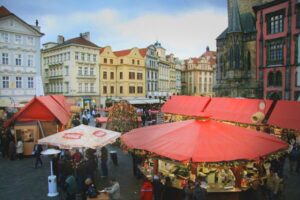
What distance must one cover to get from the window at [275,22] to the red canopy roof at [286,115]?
1891 cm

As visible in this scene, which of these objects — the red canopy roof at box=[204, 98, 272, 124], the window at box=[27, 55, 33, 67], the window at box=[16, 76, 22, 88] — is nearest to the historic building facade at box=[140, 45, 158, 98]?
the window at box=[27, 55, 33, 67]

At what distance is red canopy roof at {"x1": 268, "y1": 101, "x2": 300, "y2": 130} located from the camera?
17266 mm

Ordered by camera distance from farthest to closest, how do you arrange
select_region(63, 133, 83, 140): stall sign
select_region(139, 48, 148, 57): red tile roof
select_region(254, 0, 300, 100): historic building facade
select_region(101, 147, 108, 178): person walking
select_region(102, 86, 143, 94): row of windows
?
1. select_region(139, 48, 148, 57): red tile roof
2. select_region(102, 86, 143, 94): row of windows
3. select_region(254, 0, 300, 100): historic building facade
4. select_region(101, 147, 108, 178): person walking
5. select_region(63, 133, 83, 140): stall sign

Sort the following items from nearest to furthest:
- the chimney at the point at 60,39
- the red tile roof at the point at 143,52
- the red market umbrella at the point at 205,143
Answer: the red market umbrella at the point at 205,143 < the chimney at the point at 60,39 < the red tile roof at the point at 143,52

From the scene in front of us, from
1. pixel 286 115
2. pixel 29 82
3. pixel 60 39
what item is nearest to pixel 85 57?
pixel 60 39

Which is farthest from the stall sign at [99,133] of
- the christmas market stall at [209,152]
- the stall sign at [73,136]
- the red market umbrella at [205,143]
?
the red market umbrella at [205,143]

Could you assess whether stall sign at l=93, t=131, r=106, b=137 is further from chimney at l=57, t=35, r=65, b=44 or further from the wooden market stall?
chimney at l=57, t=35, r=65, b=44

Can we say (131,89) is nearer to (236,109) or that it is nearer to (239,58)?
(239,58)

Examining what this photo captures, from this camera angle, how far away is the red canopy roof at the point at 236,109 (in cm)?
1977

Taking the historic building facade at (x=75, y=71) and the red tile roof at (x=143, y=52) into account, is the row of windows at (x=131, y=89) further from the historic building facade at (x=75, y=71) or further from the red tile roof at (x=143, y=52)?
the red tile roof at (x=143, y=52)

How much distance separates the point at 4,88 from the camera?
39.6 m

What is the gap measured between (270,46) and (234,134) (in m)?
30.1

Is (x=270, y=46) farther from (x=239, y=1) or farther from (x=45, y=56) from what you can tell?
(x=45, y=56)

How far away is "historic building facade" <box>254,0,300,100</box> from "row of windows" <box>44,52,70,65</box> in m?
33.0
